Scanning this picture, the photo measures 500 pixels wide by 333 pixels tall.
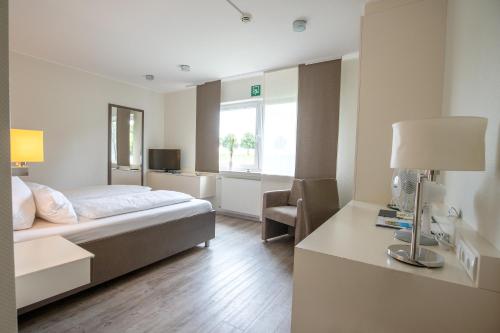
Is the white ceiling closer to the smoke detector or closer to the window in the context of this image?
the smoke detector

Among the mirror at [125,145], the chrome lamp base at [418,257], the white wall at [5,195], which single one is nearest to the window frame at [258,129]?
the mirror at [125,145]

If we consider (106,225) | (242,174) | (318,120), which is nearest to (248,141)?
(242,174)

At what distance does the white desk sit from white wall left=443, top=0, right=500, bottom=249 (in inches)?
9.0

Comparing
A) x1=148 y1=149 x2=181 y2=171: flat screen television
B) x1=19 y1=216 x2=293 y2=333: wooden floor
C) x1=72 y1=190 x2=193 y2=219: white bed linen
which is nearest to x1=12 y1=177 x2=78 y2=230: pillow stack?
x1=72 y1=190 x2=193 y2=219: white bed linen

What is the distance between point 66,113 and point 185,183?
2196 millimetres

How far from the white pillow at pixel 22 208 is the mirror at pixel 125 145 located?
2662mm

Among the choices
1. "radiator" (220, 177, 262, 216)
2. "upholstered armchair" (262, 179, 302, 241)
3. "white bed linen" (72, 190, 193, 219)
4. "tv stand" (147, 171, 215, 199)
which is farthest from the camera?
"tv stand" (147, 171, 215, 199)

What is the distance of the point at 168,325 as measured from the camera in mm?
1604

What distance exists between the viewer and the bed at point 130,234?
5.94 ft

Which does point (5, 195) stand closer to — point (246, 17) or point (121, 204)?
point (121, 204)

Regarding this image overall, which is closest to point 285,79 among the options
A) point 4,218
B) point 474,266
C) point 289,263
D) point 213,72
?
point 213,72

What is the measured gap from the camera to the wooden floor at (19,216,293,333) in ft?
5.26

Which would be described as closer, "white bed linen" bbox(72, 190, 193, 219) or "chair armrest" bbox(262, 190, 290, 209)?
"white bed linen" bbox(72, 190, 193, 219)

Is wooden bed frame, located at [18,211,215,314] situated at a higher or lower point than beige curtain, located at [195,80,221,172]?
lower
